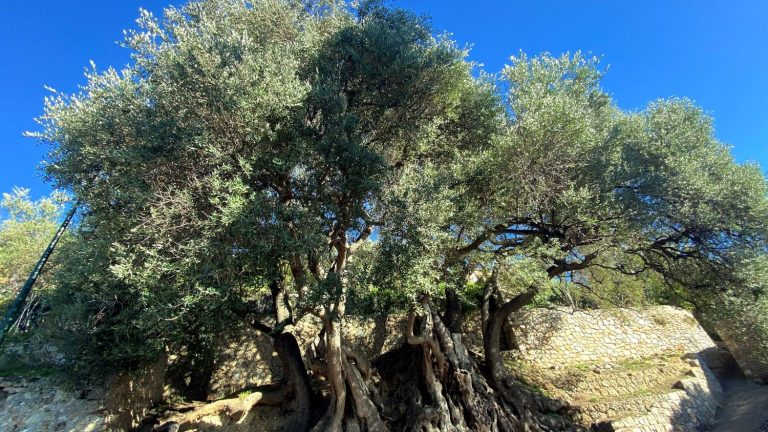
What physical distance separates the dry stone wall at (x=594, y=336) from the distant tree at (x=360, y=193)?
3671mm

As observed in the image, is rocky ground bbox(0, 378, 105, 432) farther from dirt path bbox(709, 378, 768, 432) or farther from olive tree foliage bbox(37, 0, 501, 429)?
dirt path bbox(709, 378, 768, 432)

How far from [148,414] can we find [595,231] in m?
16.8

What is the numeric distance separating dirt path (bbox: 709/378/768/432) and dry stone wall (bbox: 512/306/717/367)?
2.14 metres

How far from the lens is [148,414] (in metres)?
14.4

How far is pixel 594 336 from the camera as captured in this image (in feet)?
58.5

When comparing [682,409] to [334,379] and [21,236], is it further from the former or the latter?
[21,236]

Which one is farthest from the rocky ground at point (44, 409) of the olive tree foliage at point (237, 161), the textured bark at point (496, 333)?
the textured bark at point (496, 333)

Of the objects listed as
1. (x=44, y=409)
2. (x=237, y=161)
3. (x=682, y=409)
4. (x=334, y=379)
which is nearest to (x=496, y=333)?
(x=334, y=379)

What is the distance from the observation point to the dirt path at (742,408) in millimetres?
13746

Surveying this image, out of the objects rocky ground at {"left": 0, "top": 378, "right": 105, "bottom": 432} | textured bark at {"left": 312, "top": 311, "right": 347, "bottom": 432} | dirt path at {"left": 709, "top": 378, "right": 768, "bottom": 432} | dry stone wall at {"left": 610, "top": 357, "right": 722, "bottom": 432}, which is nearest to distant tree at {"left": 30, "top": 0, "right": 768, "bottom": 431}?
textured bark at {"left": 312, "top": 311, "right": 347, "bottom": 432}

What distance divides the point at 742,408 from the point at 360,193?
17.5m

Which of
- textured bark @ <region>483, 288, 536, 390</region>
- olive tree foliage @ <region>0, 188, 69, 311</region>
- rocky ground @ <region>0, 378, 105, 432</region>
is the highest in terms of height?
olive tree foliage @ <region>0, 188, 69, 311</region>

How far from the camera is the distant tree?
9.82 metres

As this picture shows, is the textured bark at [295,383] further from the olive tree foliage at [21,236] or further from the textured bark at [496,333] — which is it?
the olive tree foliage at [21,236]
